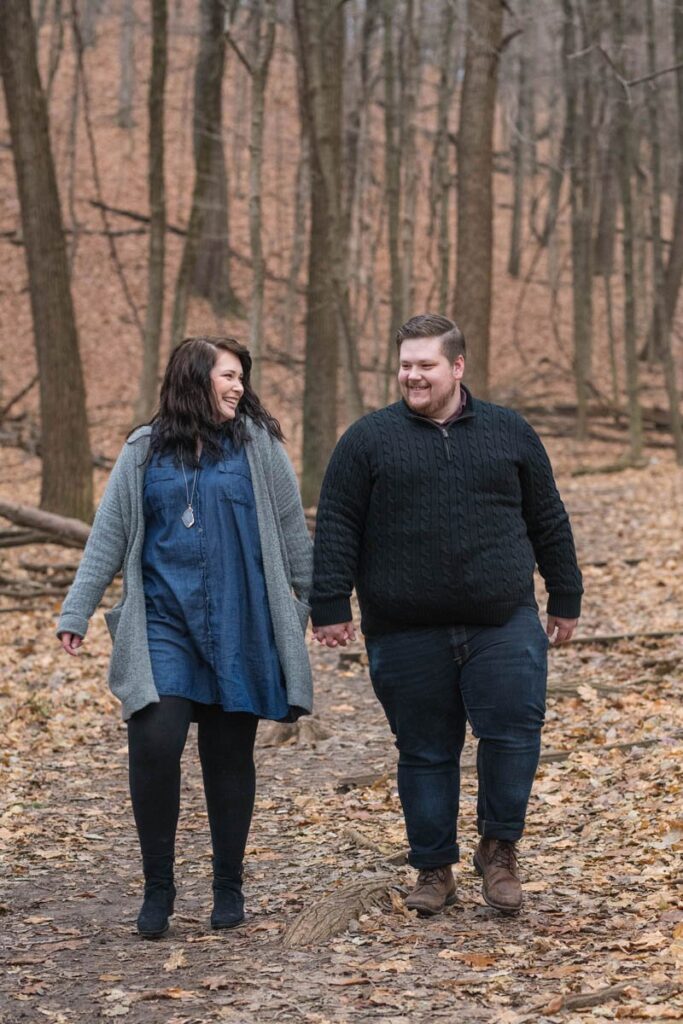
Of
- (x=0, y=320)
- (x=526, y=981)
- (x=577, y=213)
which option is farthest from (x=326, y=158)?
(x=0, y=320)

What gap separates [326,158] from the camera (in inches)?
548

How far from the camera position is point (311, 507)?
15.4 m

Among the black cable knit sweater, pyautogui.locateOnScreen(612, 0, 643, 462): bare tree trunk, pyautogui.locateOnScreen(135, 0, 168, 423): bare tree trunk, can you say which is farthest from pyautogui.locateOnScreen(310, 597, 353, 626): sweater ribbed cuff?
pyautogui.locateOnScreen(612, 0, 643, 462): bare tree trunk

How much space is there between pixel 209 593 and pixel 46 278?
362 inches

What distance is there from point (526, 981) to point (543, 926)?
0.58m

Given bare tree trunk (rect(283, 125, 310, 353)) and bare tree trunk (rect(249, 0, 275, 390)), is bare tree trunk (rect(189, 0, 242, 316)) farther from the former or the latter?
bare tree trunk (rect(249, 0, 275, 390))

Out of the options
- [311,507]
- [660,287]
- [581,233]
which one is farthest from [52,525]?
[581,233]

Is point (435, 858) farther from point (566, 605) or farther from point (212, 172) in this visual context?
point (212, 172)

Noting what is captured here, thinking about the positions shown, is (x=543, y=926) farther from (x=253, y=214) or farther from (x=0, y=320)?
(x=0, y=320)

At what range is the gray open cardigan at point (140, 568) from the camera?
4.43 meters

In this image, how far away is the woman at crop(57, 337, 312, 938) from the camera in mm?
4461

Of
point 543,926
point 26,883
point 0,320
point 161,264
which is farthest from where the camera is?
point 0,320

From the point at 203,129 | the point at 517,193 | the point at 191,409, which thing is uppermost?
the point at 517,193

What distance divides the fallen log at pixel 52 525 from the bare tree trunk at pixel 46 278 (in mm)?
1962
